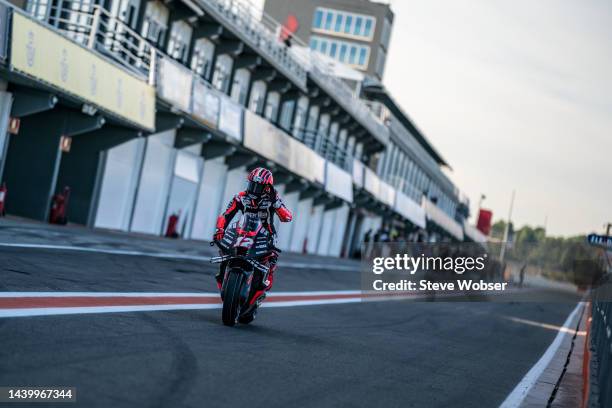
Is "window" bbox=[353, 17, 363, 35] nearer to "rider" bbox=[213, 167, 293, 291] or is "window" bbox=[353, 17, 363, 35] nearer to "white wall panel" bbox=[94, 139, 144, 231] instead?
"white wall panel" bbox=[94, 139, 144, 231]

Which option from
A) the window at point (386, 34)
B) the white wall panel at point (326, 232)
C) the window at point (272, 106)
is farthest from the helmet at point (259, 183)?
the window at point (386, 34)

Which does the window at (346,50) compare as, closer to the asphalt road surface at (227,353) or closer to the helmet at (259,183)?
the asphalt road surface at (227,353)

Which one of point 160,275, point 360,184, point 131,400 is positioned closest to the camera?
point 131,400

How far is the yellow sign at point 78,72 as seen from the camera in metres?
18.5

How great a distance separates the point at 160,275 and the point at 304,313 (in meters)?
2.71

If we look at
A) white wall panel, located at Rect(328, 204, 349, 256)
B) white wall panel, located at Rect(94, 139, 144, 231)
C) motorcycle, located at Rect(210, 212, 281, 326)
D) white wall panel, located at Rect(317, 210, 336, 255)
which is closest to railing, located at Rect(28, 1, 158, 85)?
white wall panel, located at Rect(94, 139, 144, 231)

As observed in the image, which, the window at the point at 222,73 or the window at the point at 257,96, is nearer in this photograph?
the window at the point at 222,73

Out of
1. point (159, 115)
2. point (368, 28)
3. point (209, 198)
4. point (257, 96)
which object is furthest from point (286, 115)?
point (368, 28)

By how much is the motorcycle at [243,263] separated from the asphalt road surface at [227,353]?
252 millimetres

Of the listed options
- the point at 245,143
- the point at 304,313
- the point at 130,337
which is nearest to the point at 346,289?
the point at 304,313

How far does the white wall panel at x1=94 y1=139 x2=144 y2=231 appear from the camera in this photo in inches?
1051

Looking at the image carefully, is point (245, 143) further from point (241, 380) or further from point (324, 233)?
point (241, 380)

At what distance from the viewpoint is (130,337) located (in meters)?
7.68

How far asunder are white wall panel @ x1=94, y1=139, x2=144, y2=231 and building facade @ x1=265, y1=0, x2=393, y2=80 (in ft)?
210
